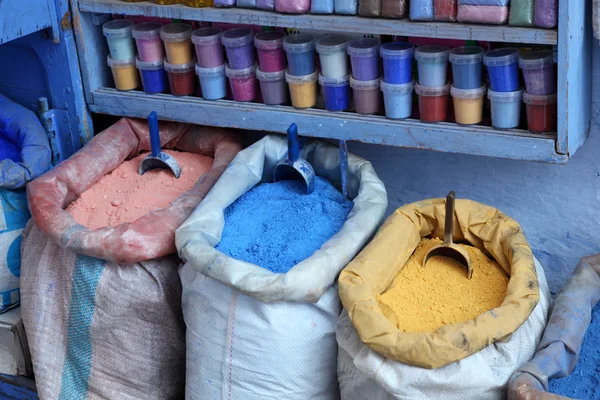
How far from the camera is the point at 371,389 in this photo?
170 centimetres

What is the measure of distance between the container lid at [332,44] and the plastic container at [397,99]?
13 cm

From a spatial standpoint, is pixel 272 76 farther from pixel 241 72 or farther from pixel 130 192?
pixel 130 192

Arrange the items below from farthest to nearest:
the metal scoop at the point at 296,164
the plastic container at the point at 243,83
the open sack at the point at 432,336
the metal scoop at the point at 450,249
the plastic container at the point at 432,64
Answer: the plastic container at the point at 243,83 < the metal scoop at the point at 296,164 < the plastic container at the point at 432,64 < the metal scoop at the point at 450,249 < the open sack at the point at 432,336

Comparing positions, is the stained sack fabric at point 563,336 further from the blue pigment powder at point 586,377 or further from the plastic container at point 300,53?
the plastic container at point 300,53

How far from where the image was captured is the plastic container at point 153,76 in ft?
7.13

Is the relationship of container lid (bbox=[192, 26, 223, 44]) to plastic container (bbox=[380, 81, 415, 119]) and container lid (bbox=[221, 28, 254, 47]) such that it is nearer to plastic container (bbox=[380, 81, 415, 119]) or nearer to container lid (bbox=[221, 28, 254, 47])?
container lid (bbox=[221, 28, 254, 47])

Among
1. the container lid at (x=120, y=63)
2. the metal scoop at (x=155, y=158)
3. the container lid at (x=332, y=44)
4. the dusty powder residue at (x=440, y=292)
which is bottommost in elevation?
the dusty powder residue at (x=440, y=292)

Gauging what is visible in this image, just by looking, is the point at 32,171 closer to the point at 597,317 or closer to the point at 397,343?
the point at 397,343

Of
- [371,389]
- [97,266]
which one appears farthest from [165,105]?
[371,389]

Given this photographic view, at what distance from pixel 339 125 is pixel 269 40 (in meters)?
0.26

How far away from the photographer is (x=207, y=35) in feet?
6.90

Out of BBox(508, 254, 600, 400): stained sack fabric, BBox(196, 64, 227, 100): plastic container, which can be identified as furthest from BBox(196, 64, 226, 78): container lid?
BBox(508, 254, 600, 400): stained sack fabric

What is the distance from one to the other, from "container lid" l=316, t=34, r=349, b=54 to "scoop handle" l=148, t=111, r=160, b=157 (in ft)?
1.43

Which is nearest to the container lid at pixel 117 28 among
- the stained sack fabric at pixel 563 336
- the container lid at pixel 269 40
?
the container lid at pixel 269 40
